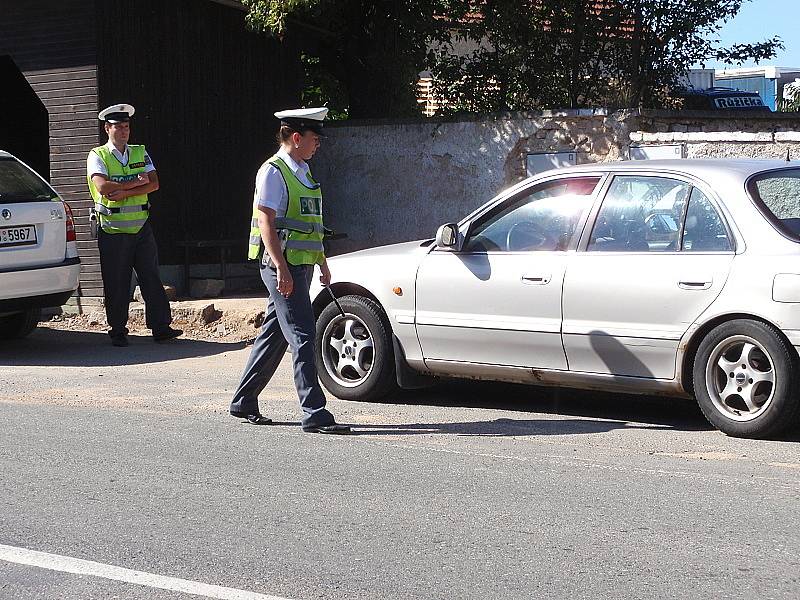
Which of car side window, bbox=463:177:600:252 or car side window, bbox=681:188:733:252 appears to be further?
car side window, bbox=463:177:600:252

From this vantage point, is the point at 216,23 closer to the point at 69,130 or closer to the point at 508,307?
the point at 69,130

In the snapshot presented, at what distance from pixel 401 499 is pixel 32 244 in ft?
21.0

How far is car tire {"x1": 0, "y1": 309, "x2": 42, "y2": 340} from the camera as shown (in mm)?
12367

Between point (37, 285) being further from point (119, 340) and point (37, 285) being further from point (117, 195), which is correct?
point (117, 195)

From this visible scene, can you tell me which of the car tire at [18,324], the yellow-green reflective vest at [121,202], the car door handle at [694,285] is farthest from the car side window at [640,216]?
the car tire at [18,324]

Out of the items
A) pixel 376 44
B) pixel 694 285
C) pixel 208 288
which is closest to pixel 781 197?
pixel 694 285

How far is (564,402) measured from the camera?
352 inches

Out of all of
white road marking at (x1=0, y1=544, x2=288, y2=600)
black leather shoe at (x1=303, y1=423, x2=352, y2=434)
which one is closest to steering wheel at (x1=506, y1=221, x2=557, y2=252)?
black leather shoe at (x1=303, y1=423, x2=352, y2=434)

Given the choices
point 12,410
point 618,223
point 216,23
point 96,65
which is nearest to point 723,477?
point 618,223

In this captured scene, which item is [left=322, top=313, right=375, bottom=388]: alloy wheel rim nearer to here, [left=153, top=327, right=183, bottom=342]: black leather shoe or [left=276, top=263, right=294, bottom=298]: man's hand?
[left=276, top=263, right=294, bottom=298]: man's hand

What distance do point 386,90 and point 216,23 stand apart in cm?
272

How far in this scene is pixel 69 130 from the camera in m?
14.3

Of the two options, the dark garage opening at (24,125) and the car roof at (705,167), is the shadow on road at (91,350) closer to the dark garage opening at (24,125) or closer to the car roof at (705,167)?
the car roof at (705,167)

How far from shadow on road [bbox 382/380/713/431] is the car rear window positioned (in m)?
4.34
